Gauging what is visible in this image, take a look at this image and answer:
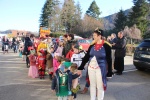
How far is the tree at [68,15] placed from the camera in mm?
56675

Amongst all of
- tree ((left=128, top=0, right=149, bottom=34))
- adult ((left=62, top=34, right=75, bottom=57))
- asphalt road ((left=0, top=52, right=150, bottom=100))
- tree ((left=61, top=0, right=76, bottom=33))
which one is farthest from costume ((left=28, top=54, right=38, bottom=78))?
tree ((left=61, top=0, right=76, bottom=33))

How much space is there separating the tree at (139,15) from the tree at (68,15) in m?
15.8

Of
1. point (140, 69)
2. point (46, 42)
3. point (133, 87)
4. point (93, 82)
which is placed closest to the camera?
point (93, 82)

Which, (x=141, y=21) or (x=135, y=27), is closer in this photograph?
(x=135, y=27)

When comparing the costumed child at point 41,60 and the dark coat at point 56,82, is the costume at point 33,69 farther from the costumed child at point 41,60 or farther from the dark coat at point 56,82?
the dark coat at point 56,82

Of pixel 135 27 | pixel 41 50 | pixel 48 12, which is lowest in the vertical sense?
pixel 41 50

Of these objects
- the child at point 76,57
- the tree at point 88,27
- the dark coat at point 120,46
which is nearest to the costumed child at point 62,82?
the child at point 76,57

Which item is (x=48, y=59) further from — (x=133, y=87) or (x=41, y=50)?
(x=133, y=87)

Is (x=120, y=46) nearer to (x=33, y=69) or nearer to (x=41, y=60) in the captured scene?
(x=41, y=60)

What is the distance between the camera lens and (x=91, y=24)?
52.3 m

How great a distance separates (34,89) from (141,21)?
44682mm

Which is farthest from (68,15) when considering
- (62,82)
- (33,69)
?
(62,82)

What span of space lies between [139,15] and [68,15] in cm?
1888

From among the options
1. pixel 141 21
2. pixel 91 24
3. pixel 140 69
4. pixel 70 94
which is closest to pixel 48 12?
pixel 91 24
